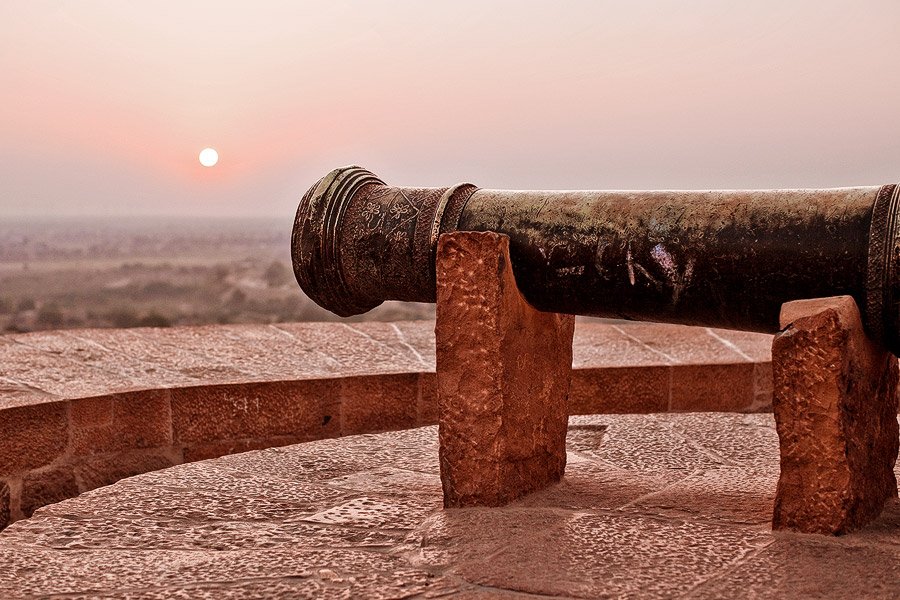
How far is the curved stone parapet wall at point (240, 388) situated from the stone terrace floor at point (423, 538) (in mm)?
904

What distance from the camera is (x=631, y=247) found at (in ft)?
10.0

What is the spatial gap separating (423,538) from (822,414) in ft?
3.47

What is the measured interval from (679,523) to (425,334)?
351cm

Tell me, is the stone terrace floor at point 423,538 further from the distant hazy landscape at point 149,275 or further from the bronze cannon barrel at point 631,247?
the distant hazy landscape at point 149,275

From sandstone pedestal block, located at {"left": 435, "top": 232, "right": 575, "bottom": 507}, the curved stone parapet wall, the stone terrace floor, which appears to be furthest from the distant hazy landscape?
sandstone pedestal block, located at {"left": 435, "top": 232, "right": 575, "bottom": 507}

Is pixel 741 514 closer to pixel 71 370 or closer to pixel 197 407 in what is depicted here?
pixel 197 407

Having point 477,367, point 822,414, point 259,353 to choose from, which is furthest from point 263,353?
point 822,414

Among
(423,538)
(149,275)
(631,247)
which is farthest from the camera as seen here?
(149,275)

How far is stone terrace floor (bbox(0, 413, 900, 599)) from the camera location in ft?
7.95

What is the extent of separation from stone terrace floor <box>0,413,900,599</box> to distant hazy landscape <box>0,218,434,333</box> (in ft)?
21.9

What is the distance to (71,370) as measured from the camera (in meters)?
5.05

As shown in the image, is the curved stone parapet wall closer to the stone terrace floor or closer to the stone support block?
the stone support block

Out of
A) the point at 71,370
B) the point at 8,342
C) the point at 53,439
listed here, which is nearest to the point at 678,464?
the point at 53,439

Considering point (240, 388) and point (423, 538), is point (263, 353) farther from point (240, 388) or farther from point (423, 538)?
point (423, 538)
